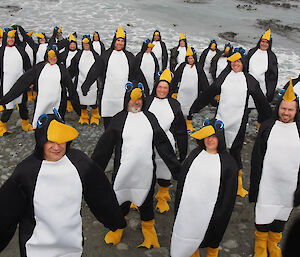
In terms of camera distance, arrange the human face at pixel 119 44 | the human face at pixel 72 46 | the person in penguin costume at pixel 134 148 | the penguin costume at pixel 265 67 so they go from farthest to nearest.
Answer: the human face at pixel 72 46 < the penguin costume at pixel 265 67 < the human face at pixel 119 44 < the person in penguin costume at pixel 134 148

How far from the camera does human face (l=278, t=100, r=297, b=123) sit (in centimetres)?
331

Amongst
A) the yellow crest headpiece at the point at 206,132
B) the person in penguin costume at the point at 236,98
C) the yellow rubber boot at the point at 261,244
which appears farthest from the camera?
the person in penguin costume at the point at 236,98

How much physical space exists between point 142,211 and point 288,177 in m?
1.58

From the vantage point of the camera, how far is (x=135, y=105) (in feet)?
11.3

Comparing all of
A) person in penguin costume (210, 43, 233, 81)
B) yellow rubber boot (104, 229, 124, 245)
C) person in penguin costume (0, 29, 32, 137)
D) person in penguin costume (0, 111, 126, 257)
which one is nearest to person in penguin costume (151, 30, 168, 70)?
person in penguin costume (210, 43, 233, 81)

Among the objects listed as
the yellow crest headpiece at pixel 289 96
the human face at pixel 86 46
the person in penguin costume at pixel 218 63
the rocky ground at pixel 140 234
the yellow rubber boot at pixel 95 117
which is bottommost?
the rocky ground at pixel 140 234

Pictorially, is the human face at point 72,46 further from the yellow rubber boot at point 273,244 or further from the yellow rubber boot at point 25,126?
the yellow rubber boot at point 273,244

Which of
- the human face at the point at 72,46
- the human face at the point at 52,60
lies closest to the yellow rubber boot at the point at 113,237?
the human face at the point at 52,60

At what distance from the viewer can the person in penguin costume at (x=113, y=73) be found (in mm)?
5543

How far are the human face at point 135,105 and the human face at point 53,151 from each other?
3.57 ft

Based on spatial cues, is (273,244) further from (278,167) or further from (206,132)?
(206,132)

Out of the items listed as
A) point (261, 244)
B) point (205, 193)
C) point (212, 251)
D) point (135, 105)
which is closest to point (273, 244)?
point (261, 244)

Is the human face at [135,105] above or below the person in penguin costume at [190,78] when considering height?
above

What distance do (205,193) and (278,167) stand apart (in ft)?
3.03
